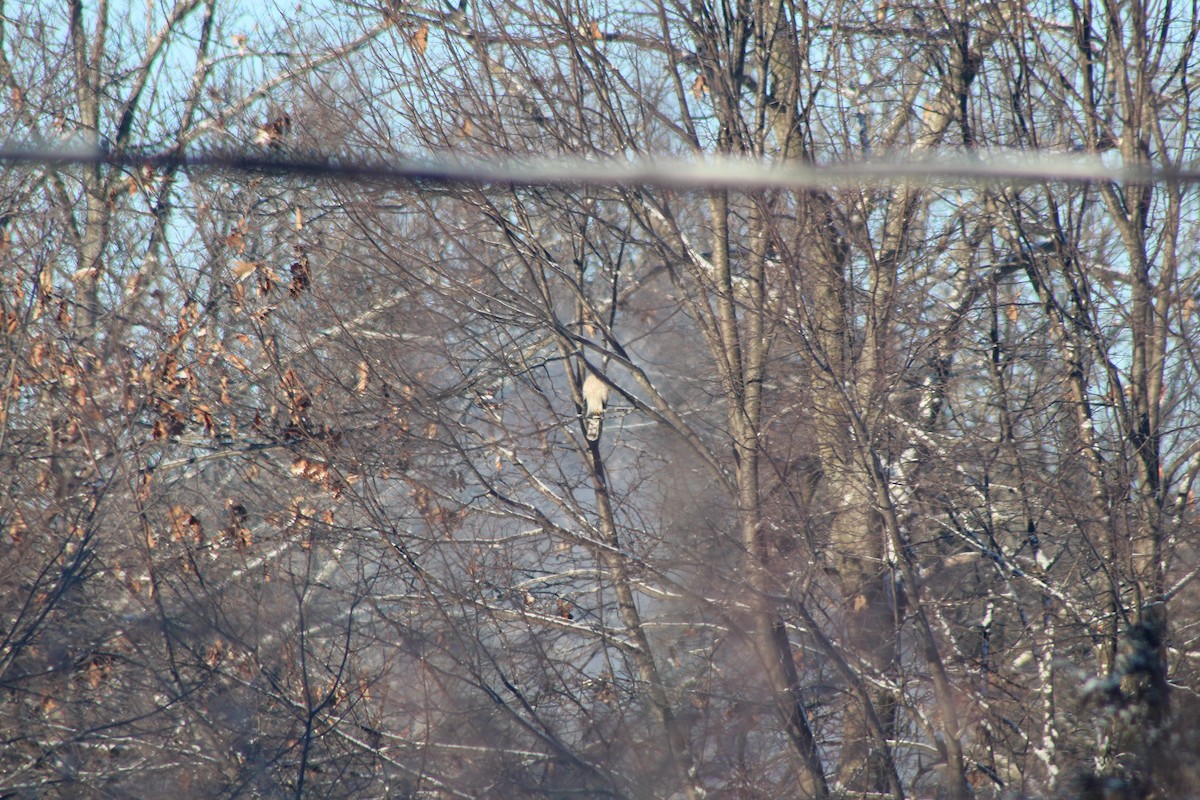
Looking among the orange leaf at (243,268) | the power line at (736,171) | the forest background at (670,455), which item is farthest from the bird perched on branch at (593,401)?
the orange leaf at (243,268)

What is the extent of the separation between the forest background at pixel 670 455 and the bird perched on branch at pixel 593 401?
0.45 m

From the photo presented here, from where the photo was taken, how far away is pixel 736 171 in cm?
600

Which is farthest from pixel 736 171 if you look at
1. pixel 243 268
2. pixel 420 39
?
pixel 243 268

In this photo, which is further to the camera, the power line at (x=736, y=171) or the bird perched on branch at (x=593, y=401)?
the bird perched on branch at (x=593, y=401)

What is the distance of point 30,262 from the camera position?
21.5ft

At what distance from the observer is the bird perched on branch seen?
7.54 m

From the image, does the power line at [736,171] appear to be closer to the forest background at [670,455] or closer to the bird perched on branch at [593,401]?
the forest background at [670,455]

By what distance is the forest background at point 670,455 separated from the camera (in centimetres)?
562

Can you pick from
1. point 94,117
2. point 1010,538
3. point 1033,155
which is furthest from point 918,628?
point 94,117

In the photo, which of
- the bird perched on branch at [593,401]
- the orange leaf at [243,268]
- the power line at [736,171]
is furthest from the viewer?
the bird perched on branch at [593,401]

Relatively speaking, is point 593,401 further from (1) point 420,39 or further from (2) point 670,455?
(1) point 420,39

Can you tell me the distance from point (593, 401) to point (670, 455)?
946mm

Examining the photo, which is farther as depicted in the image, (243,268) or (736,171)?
(243,268)

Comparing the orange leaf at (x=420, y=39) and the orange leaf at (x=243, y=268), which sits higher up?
the orange leaf at (x=420, y=39)
